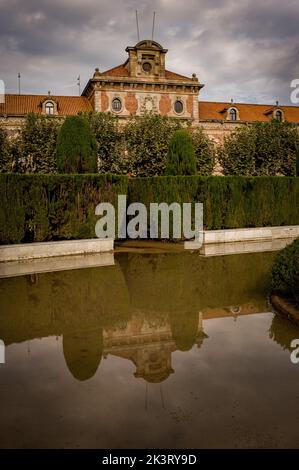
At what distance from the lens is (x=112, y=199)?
16156 mm

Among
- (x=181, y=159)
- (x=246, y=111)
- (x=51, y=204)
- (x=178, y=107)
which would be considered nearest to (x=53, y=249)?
(x=51, y=204)

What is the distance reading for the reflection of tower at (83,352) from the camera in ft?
18.3

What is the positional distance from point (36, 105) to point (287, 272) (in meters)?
36.3

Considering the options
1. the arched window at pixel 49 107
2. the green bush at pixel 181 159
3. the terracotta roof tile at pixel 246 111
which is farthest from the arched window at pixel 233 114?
the green bush at pixel 181 159

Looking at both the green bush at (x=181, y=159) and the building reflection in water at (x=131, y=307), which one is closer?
the building reflection in water at (x=131, y=307)

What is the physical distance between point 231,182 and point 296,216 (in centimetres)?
385

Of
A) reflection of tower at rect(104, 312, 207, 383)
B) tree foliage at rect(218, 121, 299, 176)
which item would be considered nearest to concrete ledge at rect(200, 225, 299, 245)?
reflection of tower at rect(104, 312, 207, 383)

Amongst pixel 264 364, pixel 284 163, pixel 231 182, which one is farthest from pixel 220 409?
pixel 284 163

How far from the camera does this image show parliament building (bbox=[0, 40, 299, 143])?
38.5 m

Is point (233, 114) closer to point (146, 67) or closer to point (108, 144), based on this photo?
point (146, 67)

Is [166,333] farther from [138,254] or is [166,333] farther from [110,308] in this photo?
[138,254]

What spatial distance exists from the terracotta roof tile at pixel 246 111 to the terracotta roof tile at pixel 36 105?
1154 centimetres

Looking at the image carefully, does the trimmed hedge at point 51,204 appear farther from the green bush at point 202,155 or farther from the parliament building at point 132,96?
the parliament building at point 132,96

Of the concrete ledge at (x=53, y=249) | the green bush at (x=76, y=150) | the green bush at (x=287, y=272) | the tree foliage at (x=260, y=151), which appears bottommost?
the green bush at (x=287, y=272)
